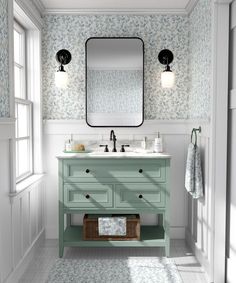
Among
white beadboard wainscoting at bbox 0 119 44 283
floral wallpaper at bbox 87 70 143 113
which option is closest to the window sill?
white beadboard wainscoting at bbox 0 119 44 283

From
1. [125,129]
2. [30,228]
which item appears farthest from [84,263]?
[125,129]

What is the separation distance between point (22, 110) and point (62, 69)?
0.62 m

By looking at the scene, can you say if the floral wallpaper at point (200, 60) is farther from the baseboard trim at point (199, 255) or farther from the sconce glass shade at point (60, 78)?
the sconce glass shade at point (60, 78)

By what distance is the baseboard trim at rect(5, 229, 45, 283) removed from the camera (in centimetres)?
291

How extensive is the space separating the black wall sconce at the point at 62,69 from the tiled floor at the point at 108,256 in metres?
1.70

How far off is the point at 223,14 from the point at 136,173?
1548 millimetres

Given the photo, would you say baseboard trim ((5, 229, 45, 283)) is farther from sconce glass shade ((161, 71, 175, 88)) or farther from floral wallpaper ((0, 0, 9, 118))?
sconce glass shade ((161, 71, 175, 88))

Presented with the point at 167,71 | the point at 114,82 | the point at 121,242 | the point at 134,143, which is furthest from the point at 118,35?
the point at 121,242

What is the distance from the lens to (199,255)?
3.49 meters

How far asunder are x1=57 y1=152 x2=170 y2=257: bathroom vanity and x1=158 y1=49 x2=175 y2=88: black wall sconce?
873 millimetres

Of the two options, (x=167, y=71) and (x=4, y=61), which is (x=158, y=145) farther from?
(x=4, y=61)

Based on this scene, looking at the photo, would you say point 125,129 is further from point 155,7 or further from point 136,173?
point 155,7

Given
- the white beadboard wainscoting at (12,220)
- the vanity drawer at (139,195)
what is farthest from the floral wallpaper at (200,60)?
the white beadboard wainscoting at (12,220)

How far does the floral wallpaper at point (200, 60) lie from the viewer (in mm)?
3189
